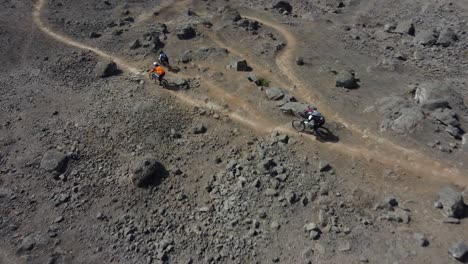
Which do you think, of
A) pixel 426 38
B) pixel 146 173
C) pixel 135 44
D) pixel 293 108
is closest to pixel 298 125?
pixel 293 108

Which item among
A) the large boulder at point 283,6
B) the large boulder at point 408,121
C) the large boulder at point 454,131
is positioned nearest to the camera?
the large boulder at point 454,131

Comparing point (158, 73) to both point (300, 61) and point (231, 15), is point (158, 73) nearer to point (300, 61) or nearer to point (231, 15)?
point (300, 61)

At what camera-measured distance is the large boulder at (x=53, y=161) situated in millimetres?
26141

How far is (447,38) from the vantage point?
36.1 m

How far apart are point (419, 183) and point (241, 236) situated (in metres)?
11.8

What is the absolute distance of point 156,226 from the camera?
2250 cm

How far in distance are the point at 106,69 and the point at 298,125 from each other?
20179 mm

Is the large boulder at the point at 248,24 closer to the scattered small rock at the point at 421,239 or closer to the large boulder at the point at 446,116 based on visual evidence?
the large boulder at the point at 446,116

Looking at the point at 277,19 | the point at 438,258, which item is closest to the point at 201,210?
the point at 438,258

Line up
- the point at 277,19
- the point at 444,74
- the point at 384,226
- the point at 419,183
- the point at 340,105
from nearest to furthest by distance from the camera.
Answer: the point at 384,226, the point at 419,183, the point at 340,105, the point at 444,74, the point at 277,19

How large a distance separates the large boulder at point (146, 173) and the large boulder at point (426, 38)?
30.0 meters

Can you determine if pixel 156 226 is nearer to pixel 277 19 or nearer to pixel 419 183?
pixel 419 183

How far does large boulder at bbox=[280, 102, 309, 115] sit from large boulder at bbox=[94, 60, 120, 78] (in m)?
17.8

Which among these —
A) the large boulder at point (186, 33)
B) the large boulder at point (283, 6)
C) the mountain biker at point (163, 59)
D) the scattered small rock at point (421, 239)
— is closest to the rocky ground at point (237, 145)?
the scattered small rock at point (421, 239)
